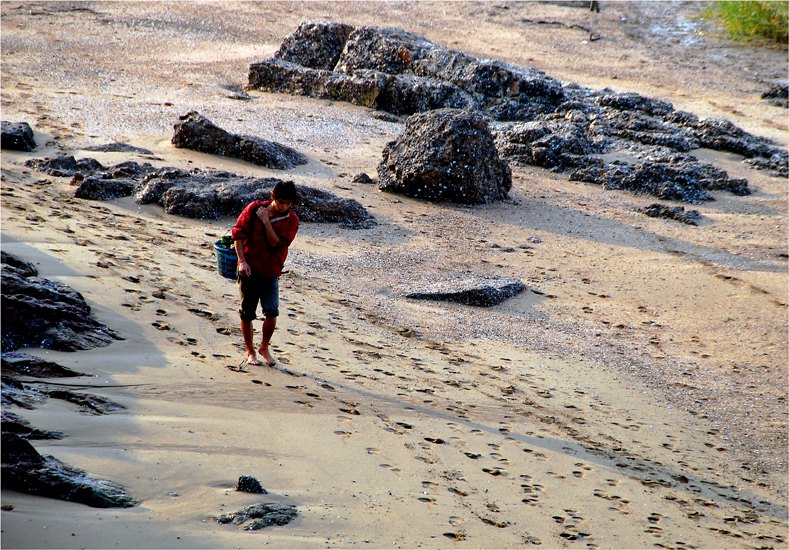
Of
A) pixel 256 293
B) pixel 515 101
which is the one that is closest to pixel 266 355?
pixel 256 293

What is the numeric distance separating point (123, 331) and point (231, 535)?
223 centimetres

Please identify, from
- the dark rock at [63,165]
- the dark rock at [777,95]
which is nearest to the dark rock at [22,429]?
the dark rock at [63,165]

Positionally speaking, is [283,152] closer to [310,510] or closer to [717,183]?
[717,183]

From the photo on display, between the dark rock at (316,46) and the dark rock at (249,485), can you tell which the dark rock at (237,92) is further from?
the dark rock at (249,485)

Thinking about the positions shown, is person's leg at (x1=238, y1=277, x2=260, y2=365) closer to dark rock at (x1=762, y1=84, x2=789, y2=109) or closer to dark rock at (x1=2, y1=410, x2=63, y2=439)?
dark rock at (x1=2, y1=410, x2=63, y2=439)

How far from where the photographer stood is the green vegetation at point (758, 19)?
19375 mm

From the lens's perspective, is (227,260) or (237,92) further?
(237,92)

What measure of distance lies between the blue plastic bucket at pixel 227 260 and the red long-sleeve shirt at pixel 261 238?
0.83 ft

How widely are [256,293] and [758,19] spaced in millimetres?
16938

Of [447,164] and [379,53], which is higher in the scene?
[379,53]

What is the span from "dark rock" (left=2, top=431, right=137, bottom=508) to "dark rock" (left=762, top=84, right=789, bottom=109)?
50.4 feet

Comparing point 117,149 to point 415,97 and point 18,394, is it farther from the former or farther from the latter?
point 18,394

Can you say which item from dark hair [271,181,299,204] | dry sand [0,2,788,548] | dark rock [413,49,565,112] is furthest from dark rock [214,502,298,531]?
dark rock [413,49,565,112]

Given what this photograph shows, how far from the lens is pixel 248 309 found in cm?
Result: 546
